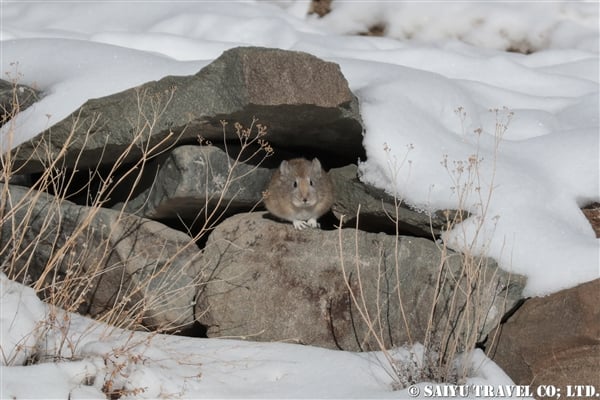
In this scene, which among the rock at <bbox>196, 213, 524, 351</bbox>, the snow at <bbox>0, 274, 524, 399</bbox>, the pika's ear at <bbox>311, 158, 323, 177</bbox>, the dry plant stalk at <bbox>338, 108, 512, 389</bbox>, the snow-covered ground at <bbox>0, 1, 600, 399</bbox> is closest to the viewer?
the snow at <bbox>0, 274, 524, 399</bbox>

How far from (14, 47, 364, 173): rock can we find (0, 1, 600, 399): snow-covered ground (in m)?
0.24

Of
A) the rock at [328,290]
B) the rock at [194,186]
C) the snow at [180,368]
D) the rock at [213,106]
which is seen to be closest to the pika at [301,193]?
the rock at [194,186]

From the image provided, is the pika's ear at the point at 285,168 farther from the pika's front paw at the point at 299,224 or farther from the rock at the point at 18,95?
the rock at the point at 18,95

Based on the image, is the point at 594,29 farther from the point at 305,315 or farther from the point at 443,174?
the point at 305,315

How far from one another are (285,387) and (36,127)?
8.36 feet

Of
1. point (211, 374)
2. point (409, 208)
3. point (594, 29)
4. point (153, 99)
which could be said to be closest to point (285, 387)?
point (211, 374)

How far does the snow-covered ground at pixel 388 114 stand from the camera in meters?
5.12

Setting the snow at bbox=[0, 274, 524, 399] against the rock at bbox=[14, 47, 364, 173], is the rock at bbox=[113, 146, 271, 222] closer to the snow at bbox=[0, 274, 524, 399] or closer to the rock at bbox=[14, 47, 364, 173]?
the rock at bbox=[14, 47, 364, 173]

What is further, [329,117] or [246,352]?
[329,117]

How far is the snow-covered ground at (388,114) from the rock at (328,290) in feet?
0.82

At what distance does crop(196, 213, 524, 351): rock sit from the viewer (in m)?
5.86

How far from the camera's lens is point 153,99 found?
231 inches

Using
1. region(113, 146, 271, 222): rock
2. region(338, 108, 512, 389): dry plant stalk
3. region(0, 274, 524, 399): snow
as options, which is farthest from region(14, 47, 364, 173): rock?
region(0, 274, 524, 399): snow

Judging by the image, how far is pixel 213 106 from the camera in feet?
18.9
